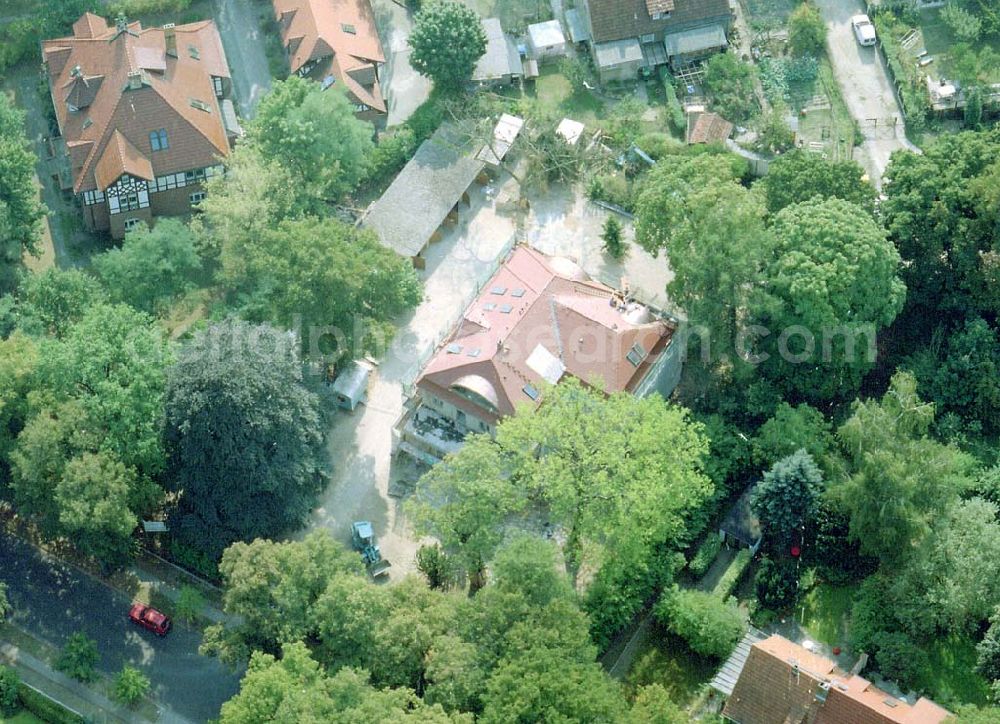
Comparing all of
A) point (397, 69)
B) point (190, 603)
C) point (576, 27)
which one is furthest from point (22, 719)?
point (576, 27)

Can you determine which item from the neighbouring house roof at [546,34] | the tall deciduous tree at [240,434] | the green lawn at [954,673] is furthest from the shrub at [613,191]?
the green lawn at [954,673]

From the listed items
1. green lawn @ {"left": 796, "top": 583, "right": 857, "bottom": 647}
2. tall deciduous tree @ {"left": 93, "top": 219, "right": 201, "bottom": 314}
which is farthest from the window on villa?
green lawn @ {"left": 796, "top": 583, "right": 857, "bottom": 647}

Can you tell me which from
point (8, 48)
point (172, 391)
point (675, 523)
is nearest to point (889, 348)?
point (675, 523)

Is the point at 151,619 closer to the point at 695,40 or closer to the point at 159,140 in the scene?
the point at 159,140

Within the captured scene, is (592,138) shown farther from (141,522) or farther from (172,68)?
(141,522)

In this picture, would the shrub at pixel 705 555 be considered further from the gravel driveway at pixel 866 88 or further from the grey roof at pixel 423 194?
the gravel driveway at pixel 866 88
